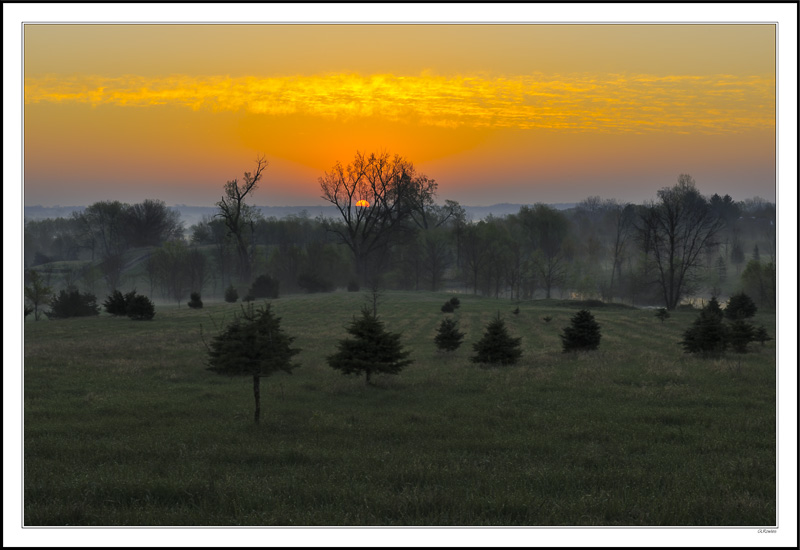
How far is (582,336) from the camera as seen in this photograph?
29188 mm

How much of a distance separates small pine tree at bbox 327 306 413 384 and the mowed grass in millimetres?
677

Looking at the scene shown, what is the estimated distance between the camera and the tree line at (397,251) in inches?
3420

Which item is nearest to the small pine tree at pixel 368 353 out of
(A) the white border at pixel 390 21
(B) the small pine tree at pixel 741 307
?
(A) the white border at pixel 390 21

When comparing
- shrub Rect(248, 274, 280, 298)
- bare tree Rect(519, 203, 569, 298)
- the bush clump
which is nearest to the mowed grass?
the bush clump

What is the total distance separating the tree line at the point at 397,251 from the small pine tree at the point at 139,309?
3061 centimetres

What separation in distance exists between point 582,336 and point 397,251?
78.6m

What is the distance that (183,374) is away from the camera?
21750mm

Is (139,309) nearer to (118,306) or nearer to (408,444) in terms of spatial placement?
(118,306)

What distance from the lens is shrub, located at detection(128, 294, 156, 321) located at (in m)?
45.6

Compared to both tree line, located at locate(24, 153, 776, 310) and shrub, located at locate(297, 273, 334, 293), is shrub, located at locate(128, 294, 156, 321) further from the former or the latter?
shrub, located at locate(297, 273, 334, 293)

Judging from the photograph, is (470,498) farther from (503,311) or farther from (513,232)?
(513,232)

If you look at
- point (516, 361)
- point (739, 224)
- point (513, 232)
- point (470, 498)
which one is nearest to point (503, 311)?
point (516, 361)

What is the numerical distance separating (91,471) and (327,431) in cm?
514

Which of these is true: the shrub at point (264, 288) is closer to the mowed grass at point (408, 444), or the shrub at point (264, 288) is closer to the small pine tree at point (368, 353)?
the mowed grass at point (408, 444)
